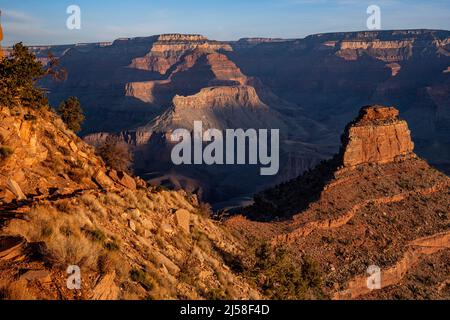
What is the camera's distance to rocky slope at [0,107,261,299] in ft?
38.4

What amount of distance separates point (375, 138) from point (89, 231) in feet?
94.0

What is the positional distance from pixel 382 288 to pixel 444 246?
25.5 ft

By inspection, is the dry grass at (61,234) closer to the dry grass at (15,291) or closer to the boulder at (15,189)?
the dry grass at (15,291)

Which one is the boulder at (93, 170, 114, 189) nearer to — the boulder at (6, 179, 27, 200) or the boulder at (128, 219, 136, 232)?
the boulder at (128, 219, 136, 232)

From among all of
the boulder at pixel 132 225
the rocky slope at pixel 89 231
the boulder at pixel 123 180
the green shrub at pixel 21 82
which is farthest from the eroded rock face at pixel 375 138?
the boulder at pixel 132 225

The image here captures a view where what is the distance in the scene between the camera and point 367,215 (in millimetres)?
34125

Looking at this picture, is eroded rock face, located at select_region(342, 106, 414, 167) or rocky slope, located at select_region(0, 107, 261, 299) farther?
eroded rock face, located at select_region(342, 106, 414, 167)

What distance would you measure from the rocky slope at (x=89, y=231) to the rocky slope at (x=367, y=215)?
7037 mm

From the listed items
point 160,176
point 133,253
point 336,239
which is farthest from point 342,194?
point 160,176

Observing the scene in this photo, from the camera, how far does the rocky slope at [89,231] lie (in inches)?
461

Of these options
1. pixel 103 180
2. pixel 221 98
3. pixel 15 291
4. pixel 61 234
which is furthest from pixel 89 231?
pixel 221 98

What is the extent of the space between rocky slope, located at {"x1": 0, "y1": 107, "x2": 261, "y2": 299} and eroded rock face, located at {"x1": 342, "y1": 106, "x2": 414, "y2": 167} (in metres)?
15.7

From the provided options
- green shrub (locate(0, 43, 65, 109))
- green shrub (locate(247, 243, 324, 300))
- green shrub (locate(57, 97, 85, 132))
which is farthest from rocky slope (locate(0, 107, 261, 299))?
green shrub (locate(57, 97, 85, 132))

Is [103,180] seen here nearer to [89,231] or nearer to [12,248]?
[89,231]
